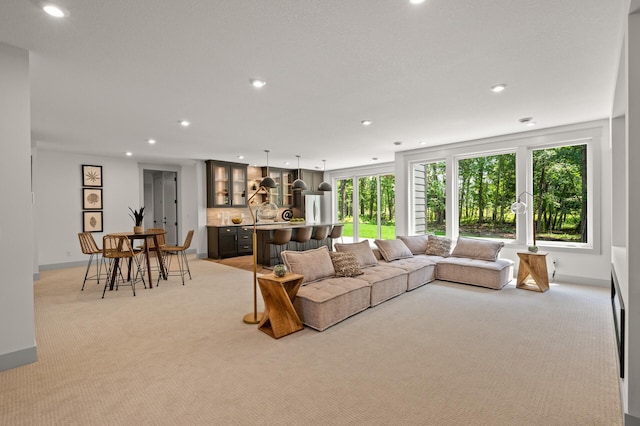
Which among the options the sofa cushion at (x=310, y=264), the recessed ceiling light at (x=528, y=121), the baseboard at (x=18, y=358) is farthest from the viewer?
the recessed ceiling light at (x=528, y=121)

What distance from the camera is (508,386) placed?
2383 mm

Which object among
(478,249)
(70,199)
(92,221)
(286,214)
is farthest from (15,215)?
(286,214)

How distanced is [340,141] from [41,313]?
5337 millimetres

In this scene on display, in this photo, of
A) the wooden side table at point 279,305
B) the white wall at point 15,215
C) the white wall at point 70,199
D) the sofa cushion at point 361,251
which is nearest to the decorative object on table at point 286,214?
the white wall at point 70,199

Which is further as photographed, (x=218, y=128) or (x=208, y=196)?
(x=208, y=196)

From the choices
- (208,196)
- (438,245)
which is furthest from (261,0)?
(208,196)

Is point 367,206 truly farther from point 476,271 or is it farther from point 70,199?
point 70,199

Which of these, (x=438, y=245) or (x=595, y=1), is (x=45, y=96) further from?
(x=438, y=245)

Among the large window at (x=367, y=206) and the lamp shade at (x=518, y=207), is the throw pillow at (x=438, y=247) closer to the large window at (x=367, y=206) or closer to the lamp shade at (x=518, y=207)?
the lamp shade at (x=518, y=207)

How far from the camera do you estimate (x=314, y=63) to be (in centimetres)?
A: 296

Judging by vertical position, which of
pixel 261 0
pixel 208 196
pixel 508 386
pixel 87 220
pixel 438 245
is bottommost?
pixel 508 386

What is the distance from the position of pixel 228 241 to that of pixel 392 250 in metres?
4.76

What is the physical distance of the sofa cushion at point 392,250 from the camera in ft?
18.7

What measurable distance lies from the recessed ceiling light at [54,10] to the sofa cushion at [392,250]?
4.90m
